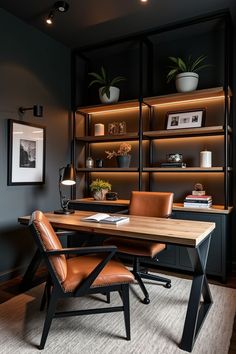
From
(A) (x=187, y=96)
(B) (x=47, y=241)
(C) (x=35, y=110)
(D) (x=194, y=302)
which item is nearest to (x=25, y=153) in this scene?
(C) (x=35, y=110)

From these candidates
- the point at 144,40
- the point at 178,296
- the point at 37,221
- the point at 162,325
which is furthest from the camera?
the point at 144,40

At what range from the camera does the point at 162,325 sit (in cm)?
204

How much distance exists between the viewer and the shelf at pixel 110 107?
3520 mm

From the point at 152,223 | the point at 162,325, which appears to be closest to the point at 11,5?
the point at 152,223

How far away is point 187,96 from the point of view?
3148 mm

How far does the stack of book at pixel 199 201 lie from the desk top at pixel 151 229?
821 mm

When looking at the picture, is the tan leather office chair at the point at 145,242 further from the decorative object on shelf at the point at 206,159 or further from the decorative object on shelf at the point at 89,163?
the decorative object on shelf at the point at 89,163

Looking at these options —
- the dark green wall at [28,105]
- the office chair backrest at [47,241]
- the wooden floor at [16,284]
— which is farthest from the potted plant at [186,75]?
the office chair backrest at [47,241]

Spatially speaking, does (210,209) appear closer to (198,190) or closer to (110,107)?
(198,190)

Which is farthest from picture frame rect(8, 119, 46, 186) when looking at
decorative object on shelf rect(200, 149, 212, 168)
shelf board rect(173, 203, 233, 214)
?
decorative object on shelf rect(200, 149, 212, 168)

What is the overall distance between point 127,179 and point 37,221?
221cm

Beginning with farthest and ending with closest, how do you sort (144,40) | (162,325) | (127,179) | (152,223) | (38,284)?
(127,179) < (144,40) < (38,284) < (152,223) < (162,325)

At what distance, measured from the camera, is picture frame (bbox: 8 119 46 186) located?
2943mm

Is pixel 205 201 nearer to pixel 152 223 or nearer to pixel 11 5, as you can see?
pixel 152 223
